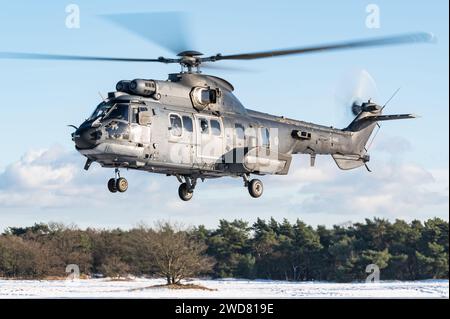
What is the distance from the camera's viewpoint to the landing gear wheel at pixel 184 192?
29750 mm

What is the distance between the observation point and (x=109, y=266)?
64125 mm

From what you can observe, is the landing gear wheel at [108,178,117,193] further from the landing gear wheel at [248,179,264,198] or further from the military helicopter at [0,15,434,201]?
the landing gear wheel at [248,179,264,198]

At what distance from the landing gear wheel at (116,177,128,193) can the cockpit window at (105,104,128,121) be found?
1.71 meters

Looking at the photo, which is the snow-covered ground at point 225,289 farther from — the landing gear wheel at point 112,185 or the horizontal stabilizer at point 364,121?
the landing gear wheel at point 112,185

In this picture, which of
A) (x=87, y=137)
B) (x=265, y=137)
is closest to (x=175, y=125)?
(x=87, y=137)

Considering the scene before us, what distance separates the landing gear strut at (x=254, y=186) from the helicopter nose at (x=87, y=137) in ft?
20.3

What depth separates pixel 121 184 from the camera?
2622 cm

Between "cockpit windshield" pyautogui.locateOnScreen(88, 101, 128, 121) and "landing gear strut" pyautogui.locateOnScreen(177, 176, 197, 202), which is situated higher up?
"cockpit windshield" pyautogui.locateOnScreen(88, 101, 128, 121)

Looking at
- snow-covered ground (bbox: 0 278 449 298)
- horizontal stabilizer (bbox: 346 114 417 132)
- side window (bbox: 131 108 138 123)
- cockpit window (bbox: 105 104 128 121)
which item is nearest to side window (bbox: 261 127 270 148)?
side window (bbox: 131 108 138 123)

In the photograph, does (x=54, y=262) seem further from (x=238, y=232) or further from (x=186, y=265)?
(x=238, y=232)

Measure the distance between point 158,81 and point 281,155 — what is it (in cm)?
530

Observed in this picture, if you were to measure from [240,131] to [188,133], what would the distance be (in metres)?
2.38

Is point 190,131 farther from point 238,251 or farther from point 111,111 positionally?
point 238,251

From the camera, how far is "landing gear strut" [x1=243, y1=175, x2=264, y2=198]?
30.0 meters
